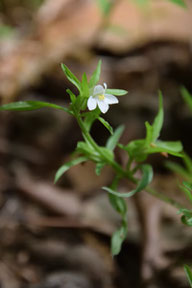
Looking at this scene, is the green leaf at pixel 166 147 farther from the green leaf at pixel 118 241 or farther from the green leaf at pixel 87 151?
the green leaf at pixel 118 241

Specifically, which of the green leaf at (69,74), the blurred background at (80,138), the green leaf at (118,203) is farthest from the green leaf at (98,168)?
the blurred background at (80,138)

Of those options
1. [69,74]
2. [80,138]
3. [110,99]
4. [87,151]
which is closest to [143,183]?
[87,151]

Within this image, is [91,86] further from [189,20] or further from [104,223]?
[189,20]

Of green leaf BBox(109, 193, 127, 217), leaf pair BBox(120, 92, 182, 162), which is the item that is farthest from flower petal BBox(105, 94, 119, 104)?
green leaf BBox(109, 193, 127, 217)

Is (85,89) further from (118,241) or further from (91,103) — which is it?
(118,241)

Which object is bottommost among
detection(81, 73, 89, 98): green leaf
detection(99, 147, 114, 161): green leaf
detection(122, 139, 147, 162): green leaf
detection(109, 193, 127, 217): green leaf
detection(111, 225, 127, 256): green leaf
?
detection(111, 225, 127, 256): green leaf

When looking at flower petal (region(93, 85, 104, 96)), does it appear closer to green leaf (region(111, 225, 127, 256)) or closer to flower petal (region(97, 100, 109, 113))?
flower petal (region(97, 100, 109, 113))
